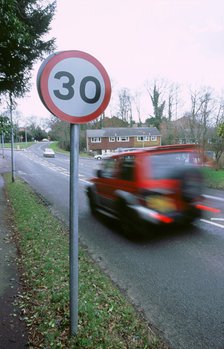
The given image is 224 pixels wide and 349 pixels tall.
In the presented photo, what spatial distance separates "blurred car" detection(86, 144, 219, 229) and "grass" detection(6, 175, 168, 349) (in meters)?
1.48

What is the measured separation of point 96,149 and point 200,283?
2140 inches

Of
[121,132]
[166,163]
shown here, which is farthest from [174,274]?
[121,132]

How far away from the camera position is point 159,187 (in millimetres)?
5336

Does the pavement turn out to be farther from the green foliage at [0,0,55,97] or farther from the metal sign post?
the green foliage at [0,0,55,97]

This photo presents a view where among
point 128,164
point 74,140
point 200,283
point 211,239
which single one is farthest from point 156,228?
point 74,140

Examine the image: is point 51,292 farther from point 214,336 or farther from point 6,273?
point 214,336

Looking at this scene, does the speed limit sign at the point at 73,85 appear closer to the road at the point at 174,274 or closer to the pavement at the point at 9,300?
the pavement at the point at 9,300

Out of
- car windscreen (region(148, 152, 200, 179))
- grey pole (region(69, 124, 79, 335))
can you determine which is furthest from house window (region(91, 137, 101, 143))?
grey pole (region(69, 124, 79, 335))

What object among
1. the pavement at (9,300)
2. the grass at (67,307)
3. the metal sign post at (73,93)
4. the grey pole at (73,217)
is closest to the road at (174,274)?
the grass at (67,307)

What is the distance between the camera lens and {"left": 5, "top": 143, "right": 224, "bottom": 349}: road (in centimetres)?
279

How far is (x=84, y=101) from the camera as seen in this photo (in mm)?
2256

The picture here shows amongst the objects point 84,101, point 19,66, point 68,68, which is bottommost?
point 84,101

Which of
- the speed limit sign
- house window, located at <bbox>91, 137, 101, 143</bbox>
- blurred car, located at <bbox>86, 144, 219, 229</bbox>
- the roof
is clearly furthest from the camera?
house window, located at <bbox>91, 137, 101, 143</bbox>

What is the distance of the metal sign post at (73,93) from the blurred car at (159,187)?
3.17 metres
